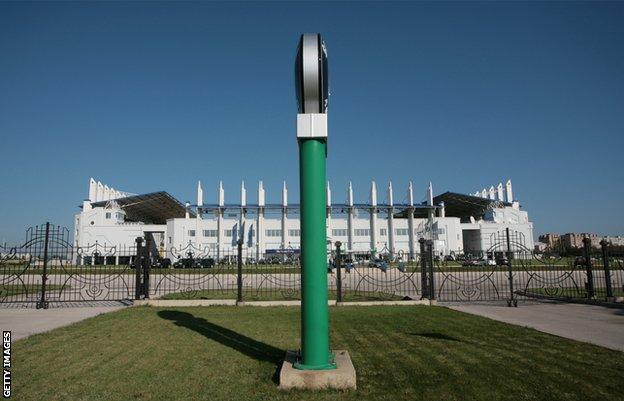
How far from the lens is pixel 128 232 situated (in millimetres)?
71062

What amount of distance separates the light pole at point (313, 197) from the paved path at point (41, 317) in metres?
6.46

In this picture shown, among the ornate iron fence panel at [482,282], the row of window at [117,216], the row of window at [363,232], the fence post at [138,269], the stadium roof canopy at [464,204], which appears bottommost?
the ornate iron fence panel at [482,282]

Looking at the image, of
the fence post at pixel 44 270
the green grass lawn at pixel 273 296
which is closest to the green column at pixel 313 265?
the green grass lawn at pixel 273 296

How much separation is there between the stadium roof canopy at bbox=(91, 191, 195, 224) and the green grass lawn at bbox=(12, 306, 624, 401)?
7116 cm

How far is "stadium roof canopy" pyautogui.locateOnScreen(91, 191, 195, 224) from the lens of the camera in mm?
75875

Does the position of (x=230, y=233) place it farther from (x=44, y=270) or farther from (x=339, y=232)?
(x=44, y=270)

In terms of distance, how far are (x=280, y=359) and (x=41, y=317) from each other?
335 inches

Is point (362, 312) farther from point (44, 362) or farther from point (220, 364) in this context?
point (44, 362)

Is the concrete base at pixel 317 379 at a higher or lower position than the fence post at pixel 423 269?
lower

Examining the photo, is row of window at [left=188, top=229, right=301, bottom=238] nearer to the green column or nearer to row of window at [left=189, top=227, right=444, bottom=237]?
row of window at [left=189, top=227, right=444, bottom=237]

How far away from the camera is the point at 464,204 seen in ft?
290

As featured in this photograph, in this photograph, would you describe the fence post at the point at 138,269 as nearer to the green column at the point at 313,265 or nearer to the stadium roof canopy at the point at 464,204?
the green column at the point at 313,265

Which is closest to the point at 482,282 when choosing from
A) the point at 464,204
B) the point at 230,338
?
the point at 230,338

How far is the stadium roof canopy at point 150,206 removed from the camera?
75875 millimetres
